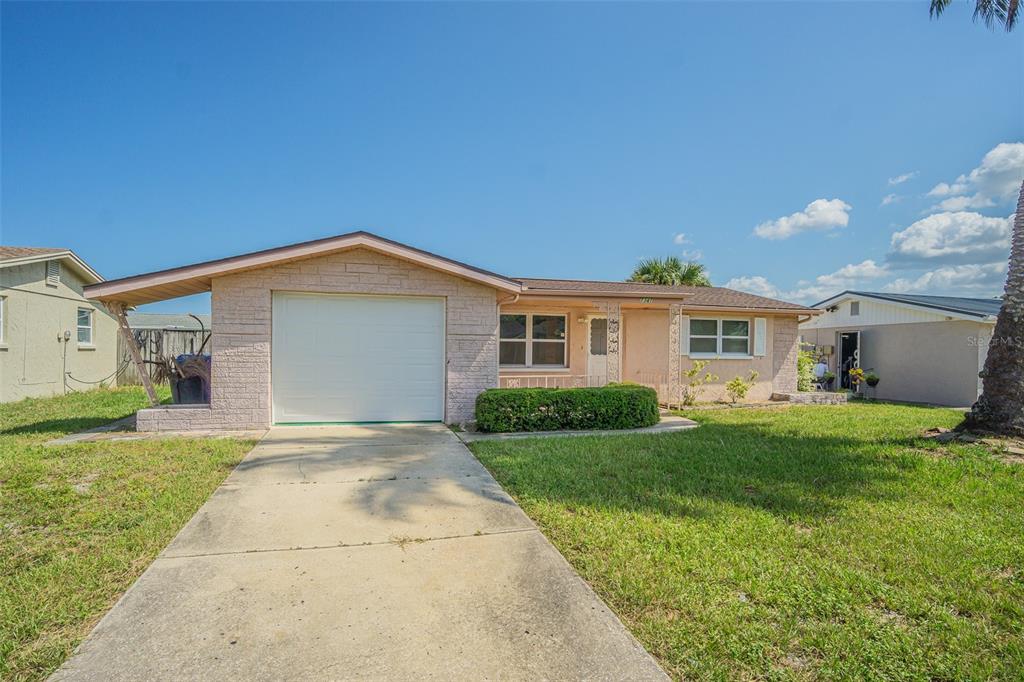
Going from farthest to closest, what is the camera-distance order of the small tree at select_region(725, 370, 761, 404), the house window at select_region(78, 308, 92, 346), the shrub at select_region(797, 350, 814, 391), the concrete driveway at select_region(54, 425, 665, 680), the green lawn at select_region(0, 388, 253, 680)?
the house window at select_region(78, 308, 92, 346) → the shrub at select_region(797, 350, 814, 391) → the small tree at select_region(725, 370, 761, 404) → the green lawn at select_region(0, 388, 253, 680) → the concrete driveway at select_region(54, 425, 665, 680)

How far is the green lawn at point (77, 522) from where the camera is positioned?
106 inches

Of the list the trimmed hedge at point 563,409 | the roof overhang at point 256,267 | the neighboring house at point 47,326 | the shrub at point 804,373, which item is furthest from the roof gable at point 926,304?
the neighboring house at point 47,326

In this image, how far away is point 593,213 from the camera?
62.1ft

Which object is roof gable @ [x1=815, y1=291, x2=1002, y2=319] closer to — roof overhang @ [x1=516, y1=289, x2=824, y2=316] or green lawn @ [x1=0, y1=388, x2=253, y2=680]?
roof overhang @ [x1=516, y1=289, x2=824, y2=316]

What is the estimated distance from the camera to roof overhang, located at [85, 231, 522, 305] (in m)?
8.10

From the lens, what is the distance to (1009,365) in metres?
7.01

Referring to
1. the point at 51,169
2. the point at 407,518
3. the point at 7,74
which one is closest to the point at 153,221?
the point at 51,169

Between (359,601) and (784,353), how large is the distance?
14455 millimetres

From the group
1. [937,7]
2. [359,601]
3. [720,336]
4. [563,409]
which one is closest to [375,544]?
[359,601]

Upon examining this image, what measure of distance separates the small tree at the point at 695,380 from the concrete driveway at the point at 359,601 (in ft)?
29.8

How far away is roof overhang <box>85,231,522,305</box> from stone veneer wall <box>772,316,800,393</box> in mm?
9106

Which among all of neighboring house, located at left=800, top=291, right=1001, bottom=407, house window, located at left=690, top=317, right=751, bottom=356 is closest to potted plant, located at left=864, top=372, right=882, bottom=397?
neighboring house, located at left=800, top=291, right=1001, bottom=407

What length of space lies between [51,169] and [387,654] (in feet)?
63.1

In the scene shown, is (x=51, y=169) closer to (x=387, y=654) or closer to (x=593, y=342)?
(x=593, y=342)
